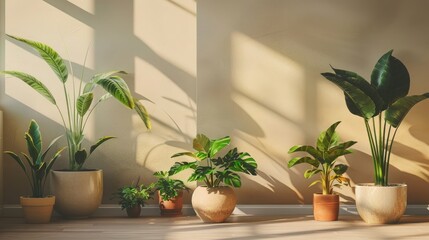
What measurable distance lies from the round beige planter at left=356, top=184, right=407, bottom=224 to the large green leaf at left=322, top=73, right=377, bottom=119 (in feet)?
1.75

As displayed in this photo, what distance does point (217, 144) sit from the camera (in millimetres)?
4645

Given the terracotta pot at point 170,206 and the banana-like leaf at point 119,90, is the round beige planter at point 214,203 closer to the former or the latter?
the terracotta pot at point 170,206

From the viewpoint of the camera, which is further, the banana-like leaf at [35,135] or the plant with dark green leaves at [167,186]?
the plant with dark green leaves at [167,186]

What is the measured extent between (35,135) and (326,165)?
218 cm

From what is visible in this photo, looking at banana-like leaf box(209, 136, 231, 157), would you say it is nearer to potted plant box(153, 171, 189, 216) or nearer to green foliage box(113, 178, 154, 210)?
potted plant box(153, 171, 189, 216)

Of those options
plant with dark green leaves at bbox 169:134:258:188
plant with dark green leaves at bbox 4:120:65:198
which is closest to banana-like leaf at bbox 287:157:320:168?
plant with dark green leaves at bbox 169:134:258:188

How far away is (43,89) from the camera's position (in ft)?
15.4

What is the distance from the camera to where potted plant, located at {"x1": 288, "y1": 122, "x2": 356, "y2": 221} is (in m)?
4.64

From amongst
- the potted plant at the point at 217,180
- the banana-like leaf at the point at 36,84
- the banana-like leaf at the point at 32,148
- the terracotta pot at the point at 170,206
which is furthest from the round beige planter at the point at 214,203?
the banana-like leaf at the point at 36,84

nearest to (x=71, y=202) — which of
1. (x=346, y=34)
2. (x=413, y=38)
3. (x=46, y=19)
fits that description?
(x=46, y=19)

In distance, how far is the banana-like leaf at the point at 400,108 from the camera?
4.30 m

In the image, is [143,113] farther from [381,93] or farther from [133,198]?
[381,93]

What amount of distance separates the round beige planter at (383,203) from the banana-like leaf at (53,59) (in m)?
2.38

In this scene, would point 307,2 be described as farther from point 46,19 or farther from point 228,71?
point 46,19
